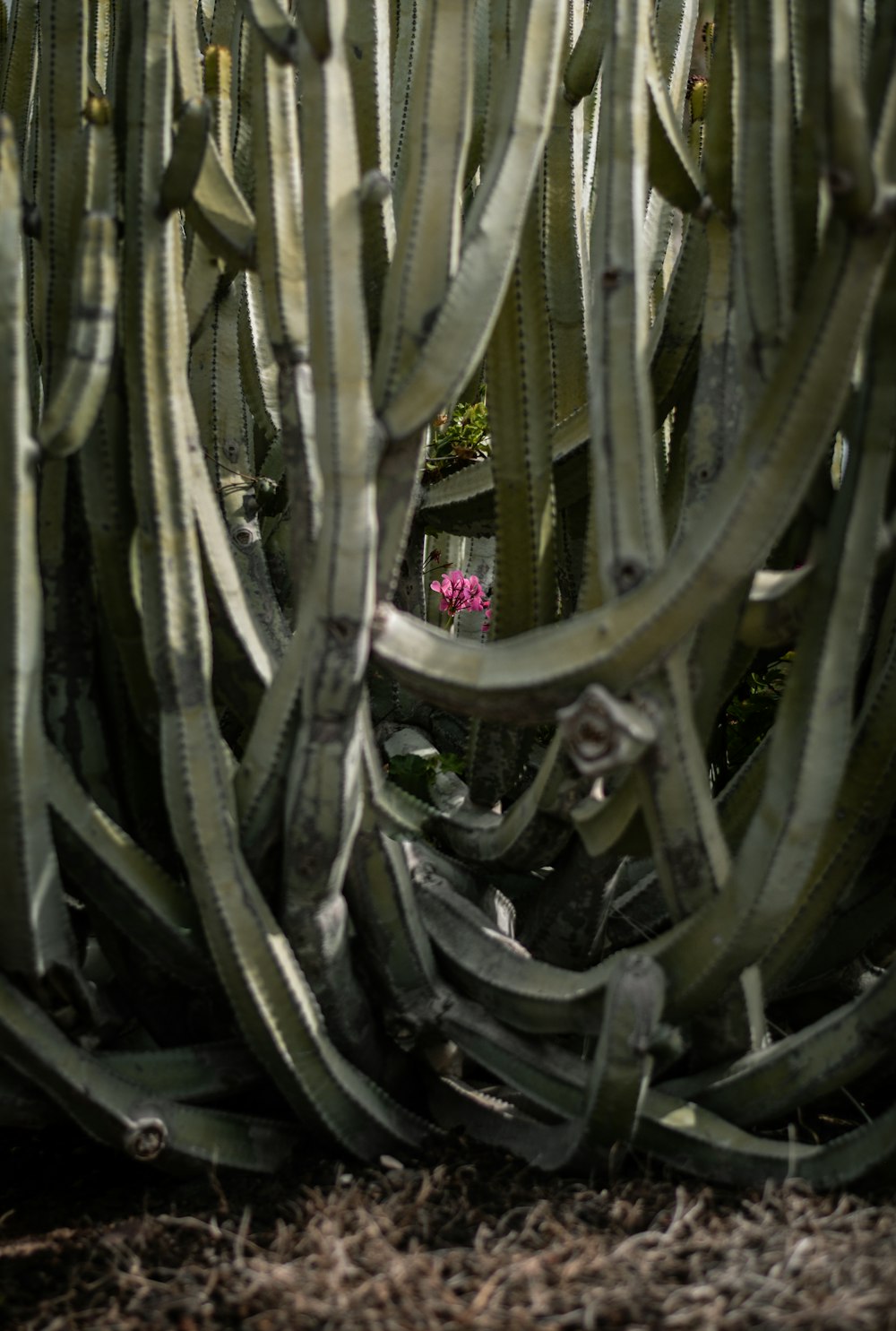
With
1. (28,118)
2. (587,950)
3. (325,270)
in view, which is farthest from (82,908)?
(28,118)

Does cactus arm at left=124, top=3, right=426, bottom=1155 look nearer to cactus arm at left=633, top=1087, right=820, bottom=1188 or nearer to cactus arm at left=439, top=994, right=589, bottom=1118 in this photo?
cactus arm at left=439, top=994, right=589, bottom=1118

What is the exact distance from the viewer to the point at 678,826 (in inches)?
71.9

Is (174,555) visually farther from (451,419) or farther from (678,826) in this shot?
(451,419)

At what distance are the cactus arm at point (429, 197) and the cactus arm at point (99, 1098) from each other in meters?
0.99

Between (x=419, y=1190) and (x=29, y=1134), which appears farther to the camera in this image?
(x=29, y=1134)

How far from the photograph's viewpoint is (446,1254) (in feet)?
5.42

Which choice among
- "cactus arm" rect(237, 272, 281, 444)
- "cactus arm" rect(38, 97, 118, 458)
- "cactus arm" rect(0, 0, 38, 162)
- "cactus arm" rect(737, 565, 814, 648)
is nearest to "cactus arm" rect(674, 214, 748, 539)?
"cactus arm" rect(737, 565, 814, 648)

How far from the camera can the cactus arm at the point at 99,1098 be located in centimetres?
187

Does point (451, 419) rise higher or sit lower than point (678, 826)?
higher

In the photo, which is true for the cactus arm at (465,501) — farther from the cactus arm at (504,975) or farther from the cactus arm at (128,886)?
the cactus arm at (128,886)

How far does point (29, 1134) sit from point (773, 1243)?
1.25 m

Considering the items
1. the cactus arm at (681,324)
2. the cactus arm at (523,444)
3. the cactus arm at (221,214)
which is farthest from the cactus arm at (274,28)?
the cactus arm at (681,324)

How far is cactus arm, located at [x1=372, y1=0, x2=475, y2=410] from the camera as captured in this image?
5.98 ft

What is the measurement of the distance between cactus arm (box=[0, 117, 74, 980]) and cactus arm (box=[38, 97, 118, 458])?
0.07 meters
